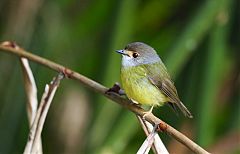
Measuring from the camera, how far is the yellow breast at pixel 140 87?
254 cm

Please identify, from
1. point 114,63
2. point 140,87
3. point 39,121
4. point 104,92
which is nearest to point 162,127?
point 104,92

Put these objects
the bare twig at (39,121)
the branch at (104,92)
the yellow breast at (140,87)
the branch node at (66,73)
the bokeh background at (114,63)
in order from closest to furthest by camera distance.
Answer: the branch at (104,92) → the bare twig at (39,121) → the branch node at (66,73) → the yellow breast at (140,87) → the bokeh background at (114,63)

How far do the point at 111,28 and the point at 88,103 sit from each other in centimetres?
75

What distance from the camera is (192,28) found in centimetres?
291

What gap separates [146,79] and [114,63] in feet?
2.24

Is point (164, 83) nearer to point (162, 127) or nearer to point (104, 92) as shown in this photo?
point (104, 92)

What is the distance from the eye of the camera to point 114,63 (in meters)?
3.29

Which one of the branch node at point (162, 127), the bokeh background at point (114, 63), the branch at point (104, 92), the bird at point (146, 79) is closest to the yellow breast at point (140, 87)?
the bird at point (146, 79)

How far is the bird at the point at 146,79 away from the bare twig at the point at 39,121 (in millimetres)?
488

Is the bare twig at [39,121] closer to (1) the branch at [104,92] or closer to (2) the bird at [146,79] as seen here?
(1) the branch at [104,92]

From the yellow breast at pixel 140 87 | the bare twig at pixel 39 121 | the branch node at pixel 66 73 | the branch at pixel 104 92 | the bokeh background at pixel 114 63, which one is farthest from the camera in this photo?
the bokeh background at pixel 114 63

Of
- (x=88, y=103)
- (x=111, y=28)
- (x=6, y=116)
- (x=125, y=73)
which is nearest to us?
(x=125, y=73)

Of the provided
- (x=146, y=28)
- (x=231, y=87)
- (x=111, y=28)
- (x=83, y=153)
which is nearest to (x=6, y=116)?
(x=83, y=153)

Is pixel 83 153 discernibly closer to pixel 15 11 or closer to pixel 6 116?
pixel 6 116
